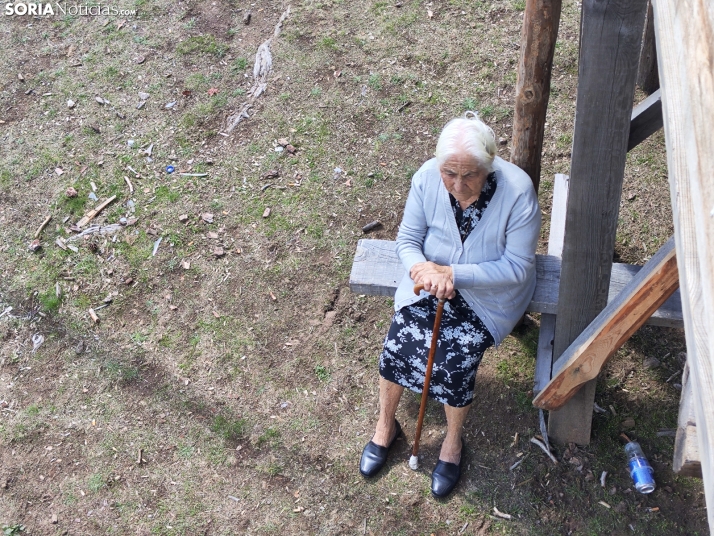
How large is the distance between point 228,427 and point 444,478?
1311mm

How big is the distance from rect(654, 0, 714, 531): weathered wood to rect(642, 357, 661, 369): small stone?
2946 mm

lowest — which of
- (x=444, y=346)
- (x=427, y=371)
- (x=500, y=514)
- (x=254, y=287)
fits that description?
(x=500, y=514)

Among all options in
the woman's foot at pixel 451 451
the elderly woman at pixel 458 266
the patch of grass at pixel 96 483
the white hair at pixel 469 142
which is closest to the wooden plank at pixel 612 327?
the elderly woman at pixel 458 266

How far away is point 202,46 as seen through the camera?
662 centimetres

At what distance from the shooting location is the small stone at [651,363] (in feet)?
13.5

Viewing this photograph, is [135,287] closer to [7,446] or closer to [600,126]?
[7,446]

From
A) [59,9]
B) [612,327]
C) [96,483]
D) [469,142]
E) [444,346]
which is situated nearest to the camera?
[612,327]

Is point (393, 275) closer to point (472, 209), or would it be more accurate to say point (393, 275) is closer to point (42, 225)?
point (472, 209)

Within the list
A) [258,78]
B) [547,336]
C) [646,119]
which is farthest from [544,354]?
[258,78]

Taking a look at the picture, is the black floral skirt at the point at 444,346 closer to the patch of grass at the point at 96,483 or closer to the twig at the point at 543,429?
the twig at the point at 543,429

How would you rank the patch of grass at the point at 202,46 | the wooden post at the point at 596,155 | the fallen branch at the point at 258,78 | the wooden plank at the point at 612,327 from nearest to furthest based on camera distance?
the wooden post at the point at 596,155 → the wooden plank at the point at 612,327 → the fallen branch at the point at 258,78 → the patch of grass at the point at 202,46

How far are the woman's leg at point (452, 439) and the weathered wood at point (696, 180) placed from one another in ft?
8.30

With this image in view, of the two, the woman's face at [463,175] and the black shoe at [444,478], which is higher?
the woman's face at [463,175]

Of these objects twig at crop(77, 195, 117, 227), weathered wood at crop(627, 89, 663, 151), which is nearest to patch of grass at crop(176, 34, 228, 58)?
twig at crop(77, 195, 117, 227)
